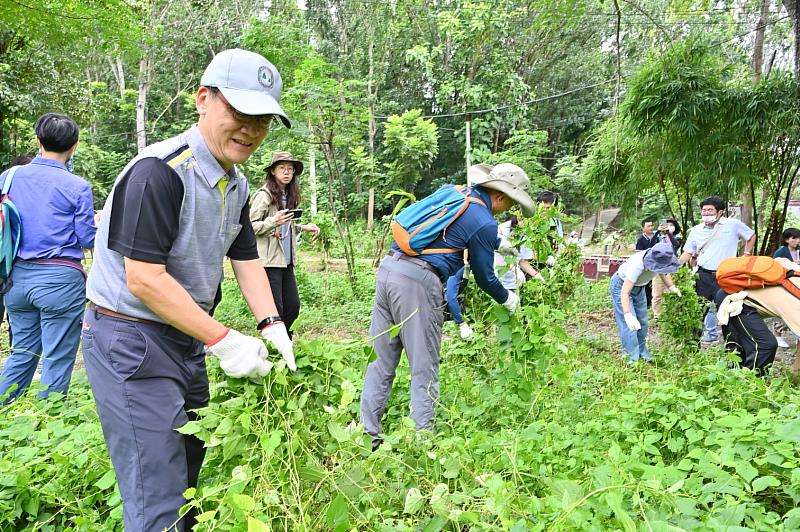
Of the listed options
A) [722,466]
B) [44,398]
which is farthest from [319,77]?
[722,466]

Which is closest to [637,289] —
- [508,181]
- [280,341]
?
[508,181]

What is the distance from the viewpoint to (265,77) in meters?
1.76

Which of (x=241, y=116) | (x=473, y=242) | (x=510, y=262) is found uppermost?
(x=241, y=116)

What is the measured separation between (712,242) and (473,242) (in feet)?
13.3

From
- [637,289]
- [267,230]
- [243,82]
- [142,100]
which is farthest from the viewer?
[142,100]

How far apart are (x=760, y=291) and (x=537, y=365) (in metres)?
1.91

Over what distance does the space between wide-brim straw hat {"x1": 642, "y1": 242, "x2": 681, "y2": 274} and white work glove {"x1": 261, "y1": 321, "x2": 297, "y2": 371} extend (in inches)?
152

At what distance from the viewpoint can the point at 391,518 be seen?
1679 millimetres

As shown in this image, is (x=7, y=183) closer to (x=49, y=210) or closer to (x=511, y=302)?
(x=49, y=210)

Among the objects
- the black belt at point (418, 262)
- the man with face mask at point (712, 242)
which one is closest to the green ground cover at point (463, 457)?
the black belt at point (418, 262)

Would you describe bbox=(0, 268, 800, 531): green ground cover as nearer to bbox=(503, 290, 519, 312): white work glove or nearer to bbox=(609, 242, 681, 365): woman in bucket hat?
bbox=(503, 290, 519, 312): white work glove

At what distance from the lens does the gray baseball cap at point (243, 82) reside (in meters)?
1.66

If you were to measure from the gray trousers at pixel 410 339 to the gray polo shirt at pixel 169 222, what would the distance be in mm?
1295

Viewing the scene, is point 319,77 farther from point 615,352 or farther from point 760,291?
point 760,291
